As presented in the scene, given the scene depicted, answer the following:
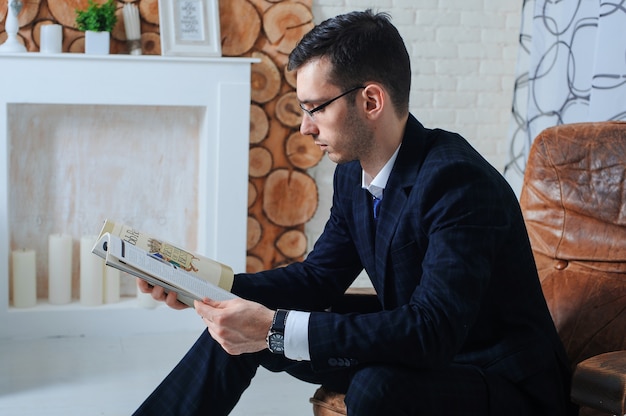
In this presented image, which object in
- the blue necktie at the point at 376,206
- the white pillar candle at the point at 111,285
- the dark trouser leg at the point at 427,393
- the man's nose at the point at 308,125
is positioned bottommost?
the white pillar candle at the point at 111,285

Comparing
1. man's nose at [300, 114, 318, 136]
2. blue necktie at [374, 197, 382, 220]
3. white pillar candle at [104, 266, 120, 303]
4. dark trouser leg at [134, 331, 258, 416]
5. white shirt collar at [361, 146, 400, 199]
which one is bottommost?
white pillar candle at [104, 266, 120, 303]

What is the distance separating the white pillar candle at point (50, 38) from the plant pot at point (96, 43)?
109 millimetres

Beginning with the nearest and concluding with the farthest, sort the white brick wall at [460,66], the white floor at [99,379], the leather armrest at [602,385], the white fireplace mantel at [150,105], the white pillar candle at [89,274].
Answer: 1. the leather armrest at [602,385]
2. the white floor at [99,379]
3. the white fireplace mantel at [150,105]
4. the white pillar candle at [89,274]
5. the white brick wall at [460,66]

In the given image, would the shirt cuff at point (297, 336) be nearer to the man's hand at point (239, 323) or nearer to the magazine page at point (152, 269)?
the man's hand at point (239, 323)

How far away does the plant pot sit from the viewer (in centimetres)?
322

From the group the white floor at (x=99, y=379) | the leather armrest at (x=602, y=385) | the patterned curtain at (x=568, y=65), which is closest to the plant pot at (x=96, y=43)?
the white floor at (x=99, y=379)

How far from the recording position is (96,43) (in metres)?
3.23

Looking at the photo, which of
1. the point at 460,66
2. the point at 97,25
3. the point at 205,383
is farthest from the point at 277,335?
the point at 460,66

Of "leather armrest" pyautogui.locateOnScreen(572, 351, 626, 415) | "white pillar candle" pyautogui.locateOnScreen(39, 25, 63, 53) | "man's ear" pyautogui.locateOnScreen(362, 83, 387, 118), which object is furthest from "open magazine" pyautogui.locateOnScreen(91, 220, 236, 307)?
"white pillar candle" pyautogui.locateOnScreen(39, 25, 63, 53)

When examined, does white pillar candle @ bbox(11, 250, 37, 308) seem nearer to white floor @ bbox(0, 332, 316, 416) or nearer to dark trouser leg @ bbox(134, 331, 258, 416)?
white floor @ bbox(0, 332, 316, 416)

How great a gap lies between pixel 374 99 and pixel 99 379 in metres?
1.70

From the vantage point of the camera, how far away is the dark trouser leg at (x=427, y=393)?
153cm

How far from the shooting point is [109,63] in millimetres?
3240

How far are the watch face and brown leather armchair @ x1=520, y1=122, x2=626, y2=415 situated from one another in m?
0.75
